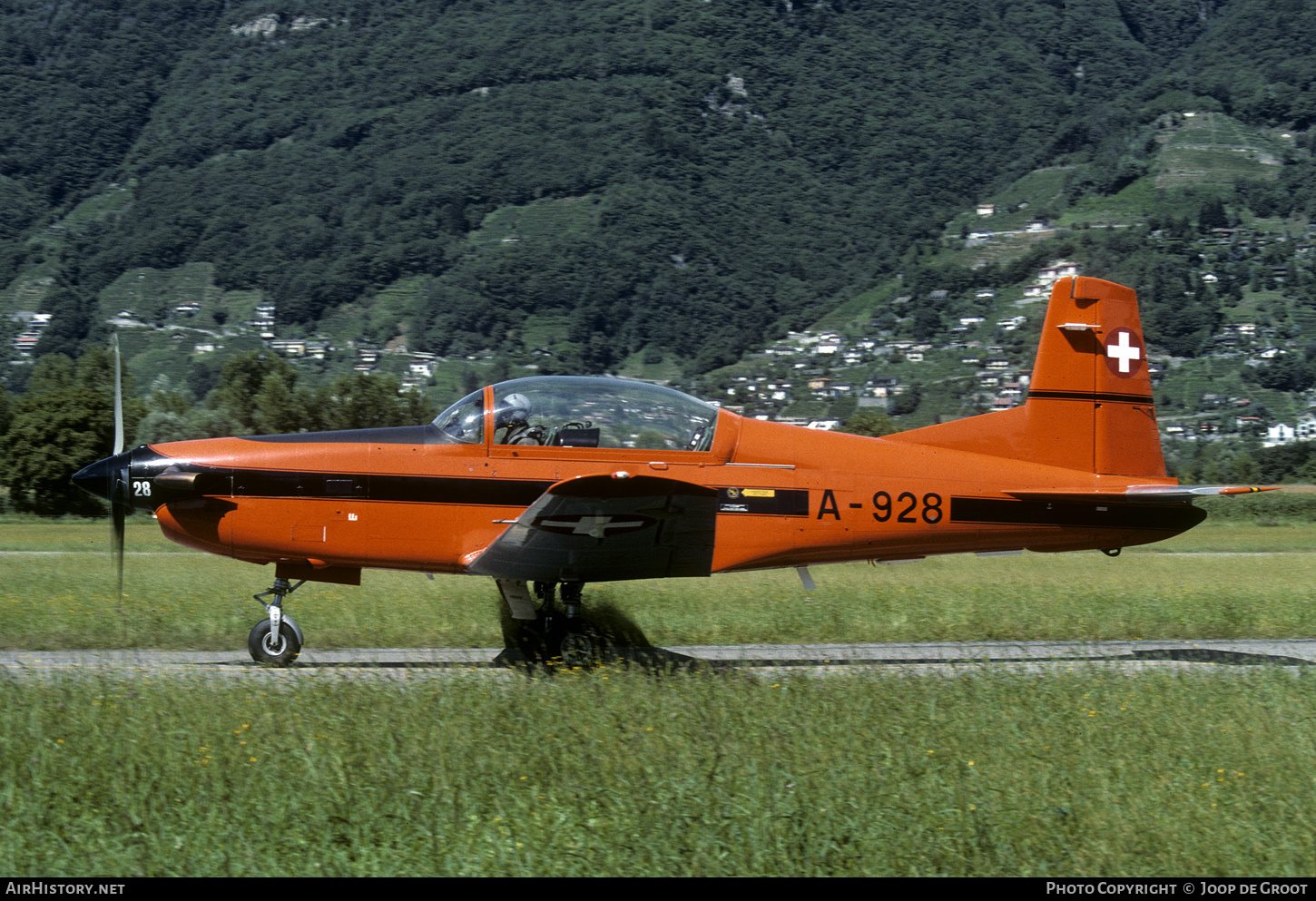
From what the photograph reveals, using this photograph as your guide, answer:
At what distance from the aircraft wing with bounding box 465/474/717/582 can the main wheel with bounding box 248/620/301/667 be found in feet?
4.86

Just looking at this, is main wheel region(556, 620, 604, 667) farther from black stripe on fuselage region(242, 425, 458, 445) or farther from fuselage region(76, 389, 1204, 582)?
black stripe on fuselage region(242, 425, 458, 445)

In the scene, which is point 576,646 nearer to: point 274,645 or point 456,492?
point 456,492

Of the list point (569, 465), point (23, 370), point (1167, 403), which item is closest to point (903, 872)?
→ point (569, 465)

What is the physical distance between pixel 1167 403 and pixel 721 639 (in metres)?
69.7

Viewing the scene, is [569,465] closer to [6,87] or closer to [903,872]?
[903,872]

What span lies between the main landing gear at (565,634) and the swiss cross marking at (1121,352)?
197 inches

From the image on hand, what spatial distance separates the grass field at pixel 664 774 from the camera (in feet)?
13.2

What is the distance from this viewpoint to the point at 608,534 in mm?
7141

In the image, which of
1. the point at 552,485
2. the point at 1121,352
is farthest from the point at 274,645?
the point at 1121,352

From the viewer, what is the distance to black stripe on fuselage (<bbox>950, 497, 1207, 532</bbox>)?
8.59 m

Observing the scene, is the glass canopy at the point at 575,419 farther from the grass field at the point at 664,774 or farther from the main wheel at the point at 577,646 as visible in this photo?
the grass field at the point at 664,774

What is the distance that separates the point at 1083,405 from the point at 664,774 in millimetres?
5862

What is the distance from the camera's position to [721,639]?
9570mm
